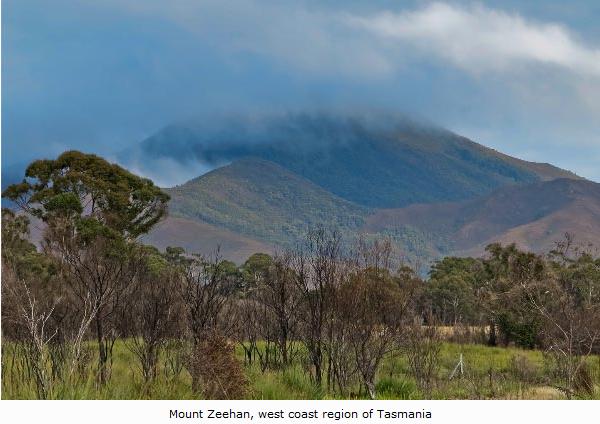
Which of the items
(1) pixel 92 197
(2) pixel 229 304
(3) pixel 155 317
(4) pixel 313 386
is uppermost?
(1) pixel 92 197

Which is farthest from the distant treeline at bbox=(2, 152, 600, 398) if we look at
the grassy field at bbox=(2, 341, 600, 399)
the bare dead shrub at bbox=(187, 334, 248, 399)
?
the grassy field at bbox=(2, 341, 600, 399)

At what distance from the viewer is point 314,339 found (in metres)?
18.4

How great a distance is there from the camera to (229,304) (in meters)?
25.8

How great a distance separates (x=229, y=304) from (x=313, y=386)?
12953mm

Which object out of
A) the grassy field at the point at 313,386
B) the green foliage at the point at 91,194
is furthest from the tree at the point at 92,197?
the grassy field at the point at 313,386

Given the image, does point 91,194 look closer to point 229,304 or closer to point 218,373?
point 229,304

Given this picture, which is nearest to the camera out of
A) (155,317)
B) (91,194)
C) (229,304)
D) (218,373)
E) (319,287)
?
(218,373)

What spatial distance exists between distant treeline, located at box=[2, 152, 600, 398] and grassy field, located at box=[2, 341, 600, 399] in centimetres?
35

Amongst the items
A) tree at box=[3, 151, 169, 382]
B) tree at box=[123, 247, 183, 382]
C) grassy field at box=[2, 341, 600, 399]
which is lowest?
grassy field at box=[2, 341, 600, 399]

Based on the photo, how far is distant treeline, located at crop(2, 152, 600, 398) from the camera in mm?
15656

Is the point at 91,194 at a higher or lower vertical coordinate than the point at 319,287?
higher

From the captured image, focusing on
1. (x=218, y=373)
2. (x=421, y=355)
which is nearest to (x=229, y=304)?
(x=421, y=355)

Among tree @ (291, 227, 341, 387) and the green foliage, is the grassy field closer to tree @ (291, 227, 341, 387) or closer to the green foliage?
tree @ (291, 227, 341, 387)
